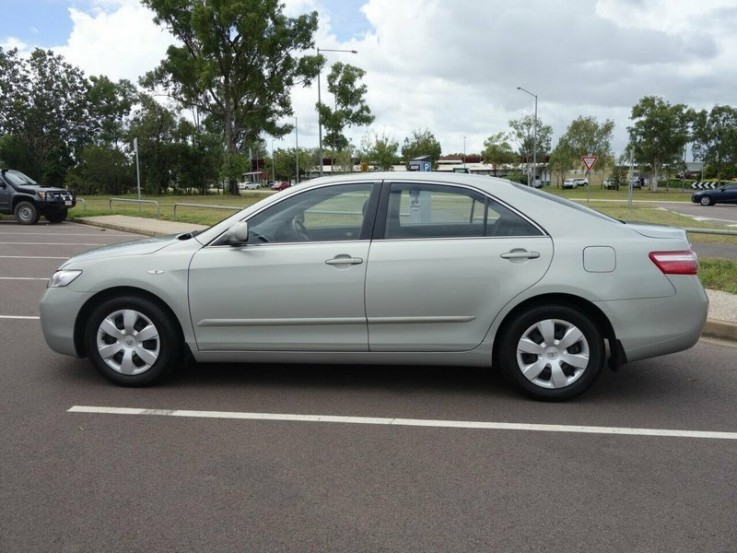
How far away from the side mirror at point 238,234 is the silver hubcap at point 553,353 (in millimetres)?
2174

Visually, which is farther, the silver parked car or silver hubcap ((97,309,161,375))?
silver hubcap ((97,309,161,375))

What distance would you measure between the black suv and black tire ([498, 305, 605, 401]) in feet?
68.5

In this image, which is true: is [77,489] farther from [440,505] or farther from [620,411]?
→ [620,411]

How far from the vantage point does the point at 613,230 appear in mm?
4734

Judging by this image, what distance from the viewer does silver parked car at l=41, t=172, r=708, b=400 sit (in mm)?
4633

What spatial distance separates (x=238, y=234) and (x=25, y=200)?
1986cm

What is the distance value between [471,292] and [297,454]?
171 centimetres

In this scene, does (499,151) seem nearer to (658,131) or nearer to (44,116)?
(658,131)

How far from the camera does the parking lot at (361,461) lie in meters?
3.00

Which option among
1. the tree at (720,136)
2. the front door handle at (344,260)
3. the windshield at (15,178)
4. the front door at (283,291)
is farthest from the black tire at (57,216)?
the tree at (720,136)

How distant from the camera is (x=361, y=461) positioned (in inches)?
148

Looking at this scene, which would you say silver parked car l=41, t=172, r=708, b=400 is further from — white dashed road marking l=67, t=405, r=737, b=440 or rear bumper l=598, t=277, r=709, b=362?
white dashed road marking l=67, t=405, r=737, b=440

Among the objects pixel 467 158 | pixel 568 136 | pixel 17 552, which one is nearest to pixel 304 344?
pixel 17 552

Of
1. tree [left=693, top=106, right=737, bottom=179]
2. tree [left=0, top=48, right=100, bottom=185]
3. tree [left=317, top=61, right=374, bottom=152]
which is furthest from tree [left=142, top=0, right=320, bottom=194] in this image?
tree [left=693, top=106, right=737, bottom=179]
